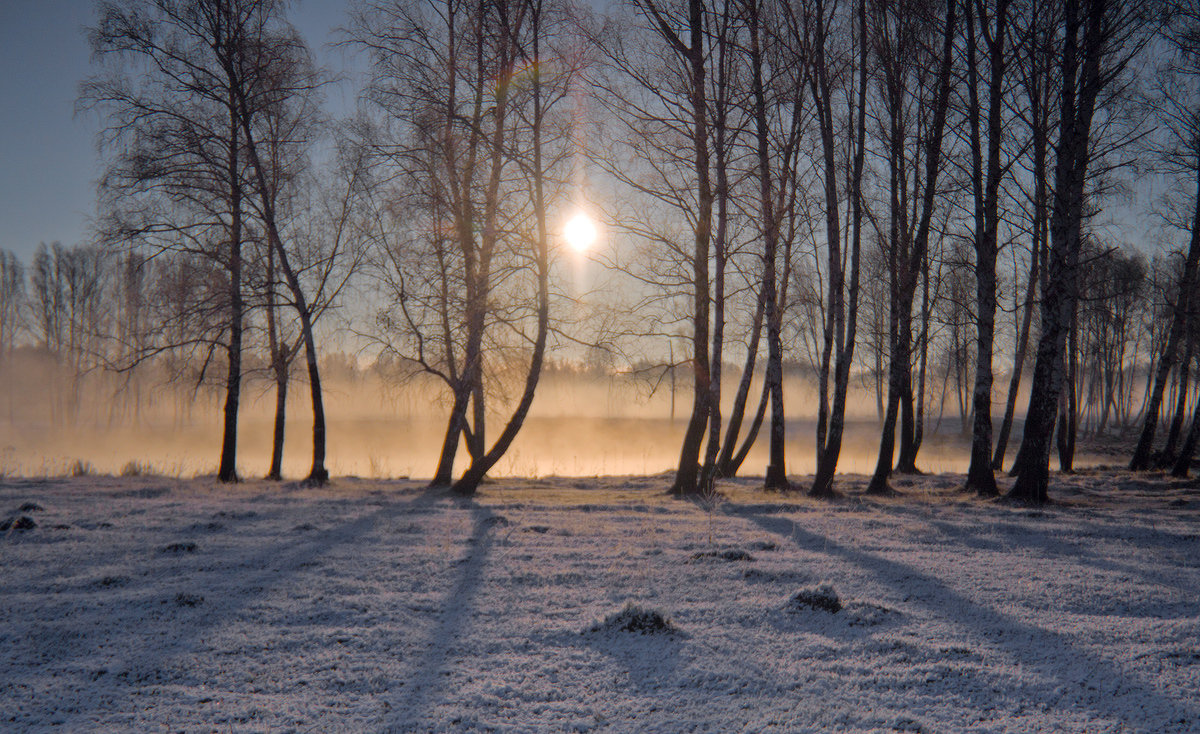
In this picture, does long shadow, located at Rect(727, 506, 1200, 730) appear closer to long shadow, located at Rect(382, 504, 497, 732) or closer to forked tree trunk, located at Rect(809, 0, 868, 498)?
long shadow, located at Rect(382, 504, 497, 732)

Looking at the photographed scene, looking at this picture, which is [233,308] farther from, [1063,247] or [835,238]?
[1063,247]

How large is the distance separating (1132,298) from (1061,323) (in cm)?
2662

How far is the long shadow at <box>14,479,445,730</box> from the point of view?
10.4 ft

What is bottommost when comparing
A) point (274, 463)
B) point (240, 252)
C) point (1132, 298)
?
point (274, 463)

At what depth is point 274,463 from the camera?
1463cm

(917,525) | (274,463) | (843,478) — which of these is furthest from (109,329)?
(917,525)

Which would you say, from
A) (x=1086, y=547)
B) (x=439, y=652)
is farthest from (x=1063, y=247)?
(x=439, y=652)

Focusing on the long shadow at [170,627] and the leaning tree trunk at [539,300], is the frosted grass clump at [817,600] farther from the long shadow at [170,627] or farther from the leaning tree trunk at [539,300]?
the leaning tree trunk at [539,300]

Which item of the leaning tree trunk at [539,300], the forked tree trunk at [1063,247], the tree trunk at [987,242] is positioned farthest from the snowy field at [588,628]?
the leaning tree trunk at [539,300]

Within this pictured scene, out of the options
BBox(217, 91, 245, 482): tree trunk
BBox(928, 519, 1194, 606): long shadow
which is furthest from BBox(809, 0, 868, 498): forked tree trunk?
BBox(217, 91, 245, 482): tree trunk

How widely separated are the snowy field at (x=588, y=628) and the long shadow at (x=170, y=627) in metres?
0.02

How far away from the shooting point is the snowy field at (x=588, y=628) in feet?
9.34

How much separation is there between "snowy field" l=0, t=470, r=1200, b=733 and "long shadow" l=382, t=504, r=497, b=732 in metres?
0.02

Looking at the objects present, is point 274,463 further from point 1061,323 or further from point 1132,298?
point 1132,298
